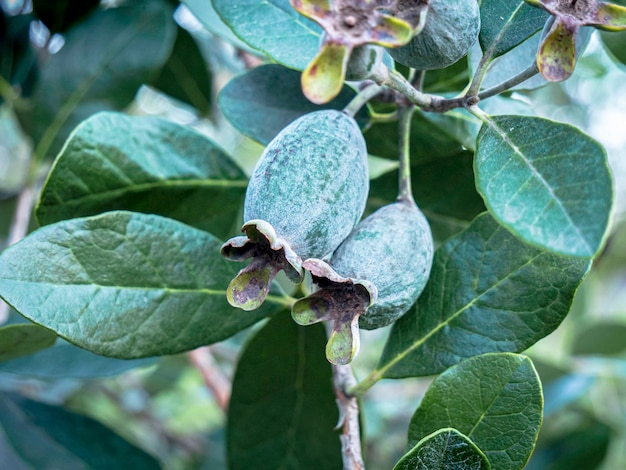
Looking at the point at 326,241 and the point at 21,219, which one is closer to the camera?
the point at 326,241

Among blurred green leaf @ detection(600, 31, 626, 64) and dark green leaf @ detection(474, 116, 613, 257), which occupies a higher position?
dark green leaf @ detection(474, 116, 613, 257)

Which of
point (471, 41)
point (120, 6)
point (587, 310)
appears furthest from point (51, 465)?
point (587, 310)

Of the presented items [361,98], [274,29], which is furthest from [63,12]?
[361,98]

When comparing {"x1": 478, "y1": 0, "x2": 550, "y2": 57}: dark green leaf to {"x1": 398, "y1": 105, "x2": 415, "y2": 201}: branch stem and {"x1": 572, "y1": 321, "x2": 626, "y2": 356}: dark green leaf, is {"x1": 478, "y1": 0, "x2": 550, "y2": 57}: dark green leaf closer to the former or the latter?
{"x1": 398, "y1": 105, "x2": 415, "y2": 201}: branch stem

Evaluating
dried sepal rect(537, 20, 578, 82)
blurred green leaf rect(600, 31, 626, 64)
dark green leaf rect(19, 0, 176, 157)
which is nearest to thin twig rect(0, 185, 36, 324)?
dark green leaf rect(19, 0, 176, 157)

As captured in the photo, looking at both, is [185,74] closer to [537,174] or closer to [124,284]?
[124,284]

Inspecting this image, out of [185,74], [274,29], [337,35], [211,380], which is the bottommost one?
[211,380]

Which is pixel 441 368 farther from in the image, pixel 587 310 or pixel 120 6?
pixel 587 310

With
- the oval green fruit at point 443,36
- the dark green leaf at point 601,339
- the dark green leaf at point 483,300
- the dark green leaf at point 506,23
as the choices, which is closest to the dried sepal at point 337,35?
the oval green fruit at point 443,36
